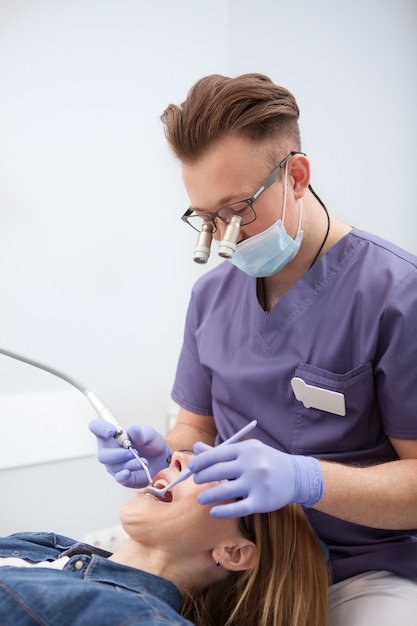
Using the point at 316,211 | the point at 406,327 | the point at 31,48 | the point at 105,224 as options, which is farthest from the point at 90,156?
the point at 406,327

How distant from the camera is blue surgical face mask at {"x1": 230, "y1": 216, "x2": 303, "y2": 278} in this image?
1.33 meters

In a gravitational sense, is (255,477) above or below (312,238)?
A: below

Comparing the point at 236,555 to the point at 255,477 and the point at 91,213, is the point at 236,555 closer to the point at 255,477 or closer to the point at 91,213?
the point at 255,477

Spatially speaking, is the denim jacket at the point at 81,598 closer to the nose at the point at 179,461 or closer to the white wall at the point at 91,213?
the nose at the point at 179,461

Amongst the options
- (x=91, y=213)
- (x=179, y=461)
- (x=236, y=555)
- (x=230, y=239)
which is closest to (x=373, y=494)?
(x=236, y=555)

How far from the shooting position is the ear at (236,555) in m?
1.31

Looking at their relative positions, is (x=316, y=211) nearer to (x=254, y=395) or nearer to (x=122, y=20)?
(x=254, y=395)

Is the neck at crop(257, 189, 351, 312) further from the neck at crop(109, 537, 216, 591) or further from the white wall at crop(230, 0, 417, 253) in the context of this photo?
the white wall at crop(230, 0, 417, 253)

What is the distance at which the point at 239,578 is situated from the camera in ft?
4.50

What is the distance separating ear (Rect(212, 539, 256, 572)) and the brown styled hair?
2.71 feet

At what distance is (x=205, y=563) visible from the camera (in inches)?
52.7

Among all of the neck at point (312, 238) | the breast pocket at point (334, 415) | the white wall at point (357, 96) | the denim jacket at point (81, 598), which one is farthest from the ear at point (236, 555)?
the white wall at point (357, 96)

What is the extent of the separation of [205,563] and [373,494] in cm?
39

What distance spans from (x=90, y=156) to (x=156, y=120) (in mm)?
291
